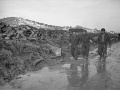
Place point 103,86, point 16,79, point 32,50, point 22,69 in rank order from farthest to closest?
point 32,50 → point 22,69 → point 16,79 → point 103,86

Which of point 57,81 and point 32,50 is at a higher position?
point 32,50

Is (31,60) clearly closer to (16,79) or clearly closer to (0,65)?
(0,65)

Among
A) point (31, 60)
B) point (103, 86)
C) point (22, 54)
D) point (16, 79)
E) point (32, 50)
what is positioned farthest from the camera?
point (32, 50)

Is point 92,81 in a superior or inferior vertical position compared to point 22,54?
inferior

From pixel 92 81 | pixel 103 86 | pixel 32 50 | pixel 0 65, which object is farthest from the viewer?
pixel 32 50

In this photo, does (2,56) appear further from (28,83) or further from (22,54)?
(28,83)

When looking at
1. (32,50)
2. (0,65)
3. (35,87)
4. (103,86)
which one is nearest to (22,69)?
(0,65)

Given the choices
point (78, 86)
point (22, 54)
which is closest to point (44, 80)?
point (78, 86)

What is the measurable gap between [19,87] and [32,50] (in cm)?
501

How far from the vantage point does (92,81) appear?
5.09 meters

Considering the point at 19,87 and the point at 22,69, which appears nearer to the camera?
the point at 19,87

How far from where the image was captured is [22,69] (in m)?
6.75

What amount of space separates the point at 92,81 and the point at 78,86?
28.6 inches

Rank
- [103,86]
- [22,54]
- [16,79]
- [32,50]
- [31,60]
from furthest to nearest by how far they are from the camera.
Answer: [32,50]
[22,54]
[31,60]
[16,79]
[103,86]
